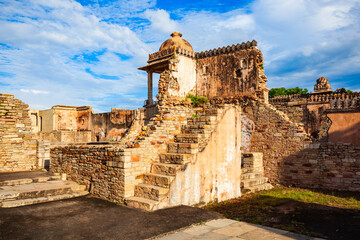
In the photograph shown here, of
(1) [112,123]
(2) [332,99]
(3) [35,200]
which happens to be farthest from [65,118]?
(2) [332,99]

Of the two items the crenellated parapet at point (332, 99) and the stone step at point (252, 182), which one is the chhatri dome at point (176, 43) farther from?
the stone step at point (252, 182)

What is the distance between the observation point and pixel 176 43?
1722 centimetres

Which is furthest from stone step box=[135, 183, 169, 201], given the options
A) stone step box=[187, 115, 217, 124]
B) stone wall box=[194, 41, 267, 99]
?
stone wall box=[194, 41, 267, 99]

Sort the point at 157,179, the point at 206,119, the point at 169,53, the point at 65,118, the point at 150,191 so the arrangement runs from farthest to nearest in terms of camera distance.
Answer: the point at 65,118
the point at 169,53
the point at 206,119
the point at 157,179
the point at 150,191

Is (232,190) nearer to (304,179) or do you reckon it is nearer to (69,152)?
(304,179)

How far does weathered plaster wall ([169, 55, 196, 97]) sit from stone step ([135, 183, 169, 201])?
9159mm

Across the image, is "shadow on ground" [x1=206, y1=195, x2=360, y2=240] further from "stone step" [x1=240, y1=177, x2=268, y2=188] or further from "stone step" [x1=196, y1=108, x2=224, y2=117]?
"stone step" [x1=196, y1=108, x2=224, y2=117]

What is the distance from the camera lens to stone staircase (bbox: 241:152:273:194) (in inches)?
369

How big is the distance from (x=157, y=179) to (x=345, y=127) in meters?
12.2

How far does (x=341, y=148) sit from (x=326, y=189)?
1.63 m

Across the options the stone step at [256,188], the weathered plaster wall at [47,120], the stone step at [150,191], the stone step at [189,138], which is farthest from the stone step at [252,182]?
the weathered plaster wall at [47,120]

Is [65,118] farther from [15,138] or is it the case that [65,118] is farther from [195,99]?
[195,99]

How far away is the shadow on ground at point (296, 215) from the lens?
5.09 meters

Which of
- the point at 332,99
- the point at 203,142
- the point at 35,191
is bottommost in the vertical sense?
the point at 35,191
